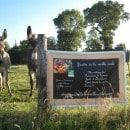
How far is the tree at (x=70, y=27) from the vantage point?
93.4 m

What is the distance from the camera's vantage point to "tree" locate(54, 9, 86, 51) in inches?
3676

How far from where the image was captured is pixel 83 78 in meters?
10.8

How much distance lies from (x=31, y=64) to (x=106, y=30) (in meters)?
79.0

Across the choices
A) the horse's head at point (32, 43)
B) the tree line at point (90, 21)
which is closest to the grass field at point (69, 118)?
the horse's head at point (32, 43)

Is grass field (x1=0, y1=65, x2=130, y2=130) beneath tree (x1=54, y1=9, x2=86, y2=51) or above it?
beneath

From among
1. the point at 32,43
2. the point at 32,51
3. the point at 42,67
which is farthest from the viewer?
the point at 32,51

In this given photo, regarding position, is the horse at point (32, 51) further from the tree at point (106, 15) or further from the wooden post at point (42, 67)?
the tree at point (106, 15)

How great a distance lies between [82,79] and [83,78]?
3 centimetres

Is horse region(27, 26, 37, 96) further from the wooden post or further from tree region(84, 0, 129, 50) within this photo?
tree region(84, 0, 129, 50)

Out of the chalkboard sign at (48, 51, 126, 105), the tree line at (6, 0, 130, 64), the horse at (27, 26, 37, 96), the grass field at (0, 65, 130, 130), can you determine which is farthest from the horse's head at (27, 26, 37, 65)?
the tree line at (6, 0, 130, 64)

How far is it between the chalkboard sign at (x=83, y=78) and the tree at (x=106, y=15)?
274 ft

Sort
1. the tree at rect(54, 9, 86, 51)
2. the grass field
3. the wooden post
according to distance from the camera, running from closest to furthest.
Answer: the grass field < the wooden post < the tree at rect(54, 9, 86, 51)

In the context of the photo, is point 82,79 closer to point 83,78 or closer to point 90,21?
point 83,78

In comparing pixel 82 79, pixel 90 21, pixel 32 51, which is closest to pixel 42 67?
pixel 82 79
